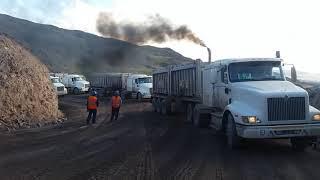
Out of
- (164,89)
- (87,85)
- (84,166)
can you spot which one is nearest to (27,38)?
(87,85)

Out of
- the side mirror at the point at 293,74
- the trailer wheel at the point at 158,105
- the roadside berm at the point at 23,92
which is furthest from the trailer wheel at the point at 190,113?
the side mirror at the point at 293,74

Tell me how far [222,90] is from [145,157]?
4766 millimetres

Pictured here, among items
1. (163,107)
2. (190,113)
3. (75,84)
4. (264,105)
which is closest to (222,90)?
(264,105)

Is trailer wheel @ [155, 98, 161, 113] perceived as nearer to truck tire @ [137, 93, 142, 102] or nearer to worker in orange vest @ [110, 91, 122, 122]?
worker in orange vest @ [110, 91, 122, 122]

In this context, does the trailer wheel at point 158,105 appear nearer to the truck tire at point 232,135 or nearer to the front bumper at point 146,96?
the front bumper at point 146,96

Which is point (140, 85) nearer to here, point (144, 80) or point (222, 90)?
point (144, 80)

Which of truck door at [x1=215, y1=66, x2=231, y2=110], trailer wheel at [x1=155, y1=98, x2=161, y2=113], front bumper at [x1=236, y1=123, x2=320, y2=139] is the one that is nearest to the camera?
front bumper at [x1=236, y1=123, x2=320, y2=139]

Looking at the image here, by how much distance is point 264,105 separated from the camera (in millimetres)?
13258

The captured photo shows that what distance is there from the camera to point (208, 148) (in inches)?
569

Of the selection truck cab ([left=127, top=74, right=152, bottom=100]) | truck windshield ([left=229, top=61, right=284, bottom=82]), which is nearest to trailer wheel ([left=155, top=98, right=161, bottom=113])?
truck cab ([left=127, top=74, right=152, bottom=100])

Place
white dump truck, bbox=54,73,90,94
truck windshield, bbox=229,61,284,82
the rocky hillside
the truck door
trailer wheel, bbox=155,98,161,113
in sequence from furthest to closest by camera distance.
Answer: the rocky hillside → white dump truck, bbox=54,73,90,94 → trailer wheel, bbox=155,98,161,113 → the truck door → truck windshield, bbox=229,61,284,82

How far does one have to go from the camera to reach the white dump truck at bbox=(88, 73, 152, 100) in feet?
142

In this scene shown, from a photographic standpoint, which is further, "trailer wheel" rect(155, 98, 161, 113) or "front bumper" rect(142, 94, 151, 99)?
"front bumper" rect(142, 94, 151, 99)

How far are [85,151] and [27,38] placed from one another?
125 m
